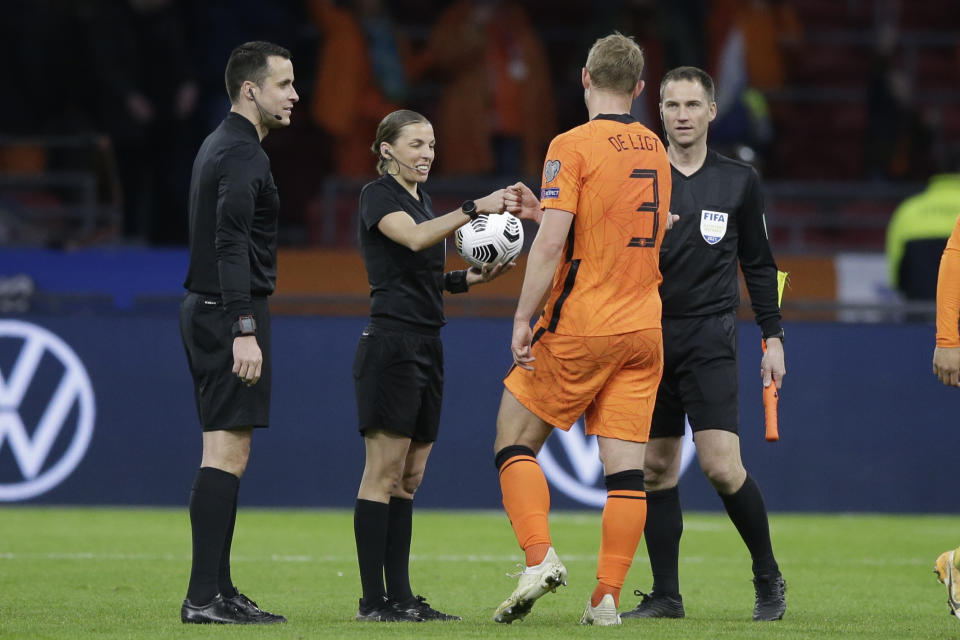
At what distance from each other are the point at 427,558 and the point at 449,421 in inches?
112

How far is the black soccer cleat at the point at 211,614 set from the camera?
6.30m

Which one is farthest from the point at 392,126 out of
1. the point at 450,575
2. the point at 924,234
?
the point at 924,234

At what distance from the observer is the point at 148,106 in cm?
Result: 1469

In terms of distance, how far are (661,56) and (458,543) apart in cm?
679

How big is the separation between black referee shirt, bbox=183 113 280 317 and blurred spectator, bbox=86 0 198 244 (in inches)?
329

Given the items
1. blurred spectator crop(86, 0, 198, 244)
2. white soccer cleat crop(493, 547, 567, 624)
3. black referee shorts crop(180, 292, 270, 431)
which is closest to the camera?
white soccer cleat crop(493, 547, 567, 624)

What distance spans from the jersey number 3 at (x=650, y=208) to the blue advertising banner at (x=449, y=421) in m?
5.69

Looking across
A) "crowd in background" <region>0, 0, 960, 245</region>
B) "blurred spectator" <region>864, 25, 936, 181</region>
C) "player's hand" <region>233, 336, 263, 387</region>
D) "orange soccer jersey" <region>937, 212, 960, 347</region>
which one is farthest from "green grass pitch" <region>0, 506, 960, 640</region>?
"blurred spectator" <region>864, 25, 936, 181</region>

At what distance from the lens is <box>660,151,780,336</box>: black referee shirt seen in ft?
22.9

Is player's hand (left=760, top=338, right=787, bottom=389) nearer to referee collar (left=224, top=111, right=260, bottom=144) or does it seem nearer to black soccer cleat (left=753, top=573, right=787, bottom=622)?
black soccer cleat (left=753, top=573, right=787, bottom=622)

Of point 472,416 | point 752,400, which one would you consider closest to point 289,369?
point 472,416

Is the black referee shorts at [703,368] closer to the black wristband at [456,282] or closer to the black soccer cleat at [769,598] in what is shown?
the black soccer cleat at [769,598]

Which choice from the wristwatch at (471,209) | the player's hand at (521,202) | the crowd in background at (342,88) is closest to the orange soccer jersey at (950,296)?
the player's hand at (521,202)

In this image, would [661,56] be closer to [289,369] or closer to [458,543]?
[289,369]
